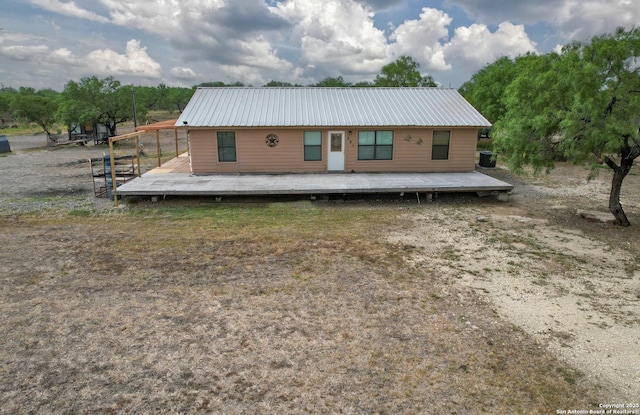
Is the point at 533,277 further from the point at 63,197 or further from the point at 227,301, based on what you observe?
the point at 63,197

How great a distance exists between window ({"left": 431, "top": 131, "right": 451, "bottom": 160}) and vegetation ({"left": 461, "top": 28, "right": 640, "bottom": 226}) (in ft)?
13.8

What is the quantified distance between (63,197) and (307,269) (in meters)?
10.1

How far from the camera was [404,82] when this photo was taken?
98.2ft

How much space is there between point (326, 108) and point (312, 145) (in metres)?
1.84

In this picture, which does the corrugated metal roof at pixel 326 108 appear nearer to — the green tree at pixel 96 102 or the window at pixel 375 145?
the window at pixel 375 145

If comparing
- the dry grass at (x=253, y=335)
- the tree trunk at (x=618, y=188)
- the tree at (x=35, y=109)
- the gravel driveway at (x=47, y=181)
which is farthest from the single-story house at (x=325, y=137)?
the tree at (x=35, y=109)

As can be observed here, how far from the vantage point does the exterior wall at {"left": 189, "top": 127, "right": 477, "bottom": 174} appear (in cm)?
1473

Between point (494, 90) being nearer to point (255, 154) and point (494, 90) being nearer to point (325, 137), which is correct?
point (325, 137)

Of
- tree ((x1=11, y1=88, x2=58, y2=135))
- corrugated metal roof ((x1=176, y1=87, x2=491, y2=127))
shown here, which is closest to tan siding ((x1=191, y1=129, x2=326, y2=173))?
corrugated metal roof ((x1=176, y1=87, x2=491, y2=127))

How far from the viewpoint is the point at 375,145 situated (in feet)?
50.0

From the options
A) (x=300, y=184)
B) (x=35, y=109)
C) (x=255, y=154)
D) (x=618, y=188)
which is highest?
(x=35, y=109)

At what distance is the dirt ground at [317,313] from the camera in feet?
14.4

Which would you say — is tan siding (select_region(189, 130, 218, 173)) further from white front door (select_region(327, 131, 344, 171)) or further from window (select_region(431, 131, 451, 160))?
window (select_region(431, 131, 451, 160))

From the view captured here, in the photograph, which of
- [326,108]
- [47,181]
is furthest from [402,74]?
[47,181]
